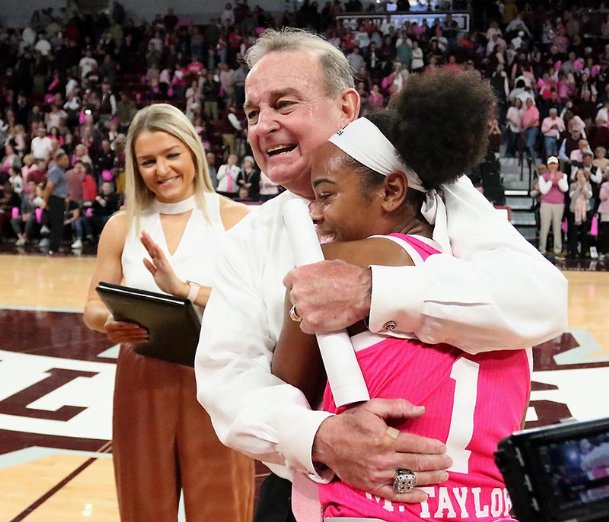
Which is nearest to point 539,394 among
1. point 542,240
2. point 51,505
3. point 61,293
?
point 51,505

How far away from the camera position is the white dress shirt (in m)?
1.29

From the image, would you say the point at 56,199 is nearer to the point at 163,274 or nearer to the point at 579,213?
the point at 579,213

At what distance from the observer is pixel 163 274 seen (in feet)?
8.97

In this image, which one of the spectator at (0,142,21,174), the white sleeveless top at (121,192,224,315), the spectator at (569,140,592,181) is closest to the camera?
the white sleeveless top at (121,192,224,315)

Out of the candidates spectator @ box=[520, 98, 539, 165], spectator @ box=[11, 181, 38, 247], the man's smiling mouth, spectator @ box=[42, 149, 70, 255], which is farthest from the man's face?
spectator @ box=[520, 98, 539, 165]

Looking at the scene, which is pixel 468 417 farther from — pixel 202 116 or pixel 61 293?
pixel 202 116

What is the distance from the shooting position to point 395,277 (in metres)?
1.30

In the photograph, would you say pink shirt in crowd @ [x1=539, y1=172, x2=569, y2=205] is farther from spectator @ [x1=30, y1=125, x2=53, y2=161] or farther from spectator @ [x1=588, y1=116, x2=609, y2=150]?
spectator @ [x1=30, y1=125, x2=53, y2=161]

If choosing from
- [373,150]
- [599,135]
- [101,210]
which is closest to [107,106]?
[101,210]

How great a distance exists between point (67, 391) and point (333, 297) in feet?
14.7

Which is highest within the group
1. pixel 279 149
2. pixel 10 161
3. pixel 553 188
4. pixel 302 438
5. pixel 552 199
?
pixel 279 149

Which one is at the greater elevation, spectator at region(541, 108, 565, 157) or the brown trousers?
the brown trousers

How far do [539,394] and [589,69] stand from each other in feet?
42.7

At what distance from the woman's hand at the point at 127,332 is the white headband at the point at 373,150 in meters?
1.39
